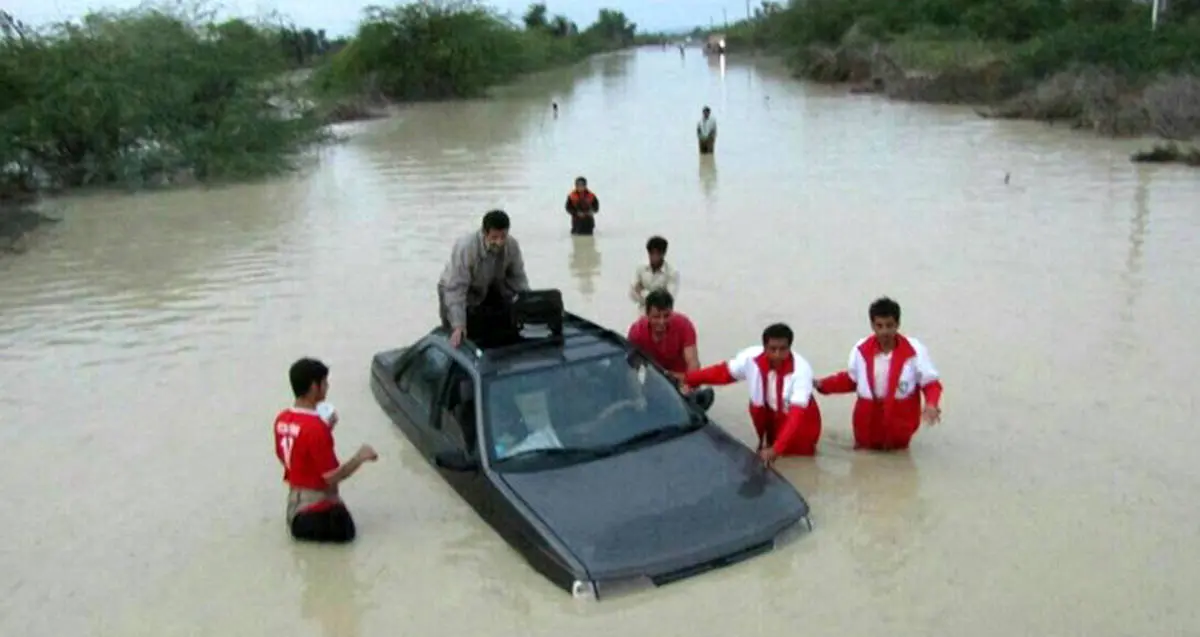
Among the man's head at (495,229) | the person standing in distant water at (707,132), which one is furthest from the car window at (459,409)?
the person standing in distant water at (707,132)

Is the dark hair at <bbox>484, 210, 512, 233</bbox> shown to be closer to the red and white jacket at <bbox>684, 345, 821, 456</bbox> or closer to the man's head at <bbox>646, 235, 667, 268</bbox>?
the red and white jacket at <bbox>684, 345, 821, 456</bbox>

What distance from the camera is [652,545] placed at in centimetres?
581

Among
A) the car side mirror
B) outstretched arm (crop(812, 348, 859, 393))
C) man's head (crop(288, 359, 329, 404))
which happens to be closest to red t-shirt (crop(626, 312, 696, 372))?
outstretched arm (crop(812, 348, 859, 393))

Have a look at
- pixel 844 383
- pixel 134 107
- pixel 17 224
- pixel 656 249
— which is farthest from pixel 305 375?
pixel 134 107

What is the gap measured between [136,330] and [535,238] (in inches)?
252

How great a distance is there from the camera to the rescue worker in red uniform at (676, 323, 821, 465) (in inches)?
281

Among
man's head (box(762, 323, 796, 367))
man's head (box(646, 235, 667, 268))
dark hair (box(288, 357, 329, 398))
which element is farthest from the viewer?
man's head (box(646, 235, 667, 268))

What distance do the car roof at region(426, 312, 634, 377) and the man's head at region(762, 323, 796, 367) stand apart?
2.82 feet

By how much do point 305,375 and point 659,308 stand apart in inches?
108

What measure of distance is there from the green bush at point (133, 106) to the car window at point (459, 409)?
18.3 m

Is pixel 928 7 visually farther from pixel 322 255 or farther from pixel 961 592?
pixel 961 592

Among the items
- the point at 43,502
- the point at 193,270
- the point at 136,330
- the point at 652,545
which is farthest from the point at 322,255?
the point at 652,545

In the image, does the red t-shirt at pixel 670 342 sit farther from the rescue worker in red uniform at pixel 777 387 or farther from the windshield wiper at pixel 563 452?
the windshield wiper at pixel 563 452

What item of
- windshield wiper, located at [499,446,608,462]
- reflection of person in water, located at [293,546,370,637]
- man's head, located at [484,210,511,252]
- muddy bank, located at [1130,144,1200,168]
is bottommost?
muddy bank, located at [1130,144,1200,168]
